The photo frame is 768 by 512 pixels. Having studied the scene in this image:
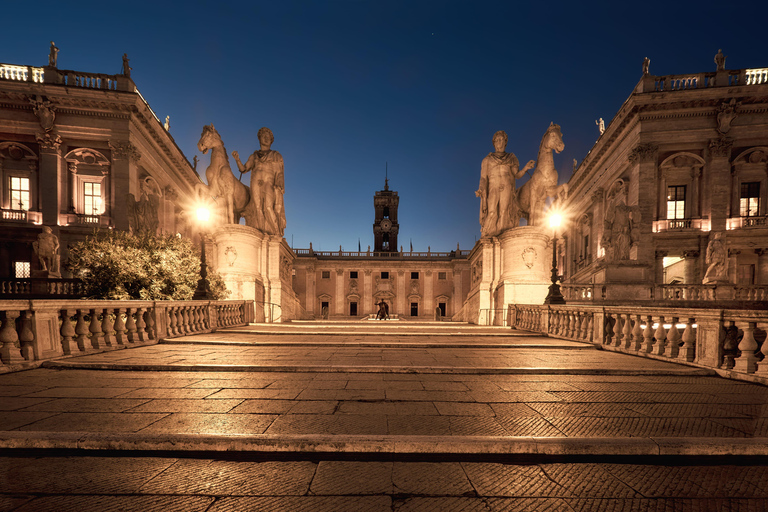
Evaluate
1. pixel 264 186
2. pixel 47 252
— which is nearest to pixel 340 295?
pixel 47 252

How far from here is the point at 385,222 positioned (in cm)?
6162

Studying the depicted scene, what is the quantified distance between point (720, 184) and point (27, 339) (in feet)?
109

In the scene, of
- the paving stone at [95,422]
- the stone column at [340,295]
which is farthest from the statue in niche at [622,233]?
the stone column at [340,295]

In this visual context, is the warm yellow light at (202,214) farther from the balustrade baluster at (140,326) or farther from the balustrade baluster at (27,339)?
the balustrade baluster at (27,339)

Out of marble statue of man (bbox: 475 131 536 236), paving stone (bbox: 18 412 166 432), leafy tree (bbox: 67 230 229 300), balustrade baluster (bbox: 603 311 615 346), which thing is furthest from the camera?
marble statue of man (bbox: 475 131 536 236)

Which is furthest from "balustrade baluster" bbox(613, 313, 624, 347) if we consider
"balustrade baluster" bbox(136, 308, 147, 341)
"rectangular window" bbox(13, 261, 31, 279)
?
"rectangular window" bbox(13, 261, 31, 279)

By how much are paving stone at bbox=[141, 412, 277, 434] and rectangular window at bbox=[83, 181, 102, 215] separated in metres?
27.4

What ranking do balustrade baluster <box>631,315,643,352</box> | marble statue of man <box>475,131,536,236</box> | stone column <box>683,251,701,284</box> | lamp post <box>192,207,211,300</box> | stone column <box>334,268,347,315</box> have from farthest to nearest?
1. stone column <box>334,268,347,315</box>
2. stone column <box>683,251,701,284</box>
3. marble statue of man <box>475,131,536,236</box>
4. lamp post <box>192,207,211,300</box>
5. balustrade baluster <box>631,315,643,352</box>

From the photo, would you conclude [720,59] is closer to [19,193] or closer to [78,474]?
[78,474]

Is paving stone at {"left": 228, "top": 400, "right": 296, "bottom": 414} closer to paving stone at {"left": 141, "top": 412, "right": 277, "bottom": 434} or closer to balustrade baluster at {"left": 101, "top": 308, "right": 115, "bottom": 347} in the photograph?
paving stone at {"left": 141, "top": 412, "right": 277, "bottom": 434}

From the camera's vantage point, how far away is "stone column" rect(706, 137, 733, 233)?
73.4 feet

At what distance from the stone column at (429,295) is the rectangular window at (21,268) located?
39597 millimetres

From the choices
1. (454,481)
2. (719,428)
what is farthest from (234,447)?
(719,428)

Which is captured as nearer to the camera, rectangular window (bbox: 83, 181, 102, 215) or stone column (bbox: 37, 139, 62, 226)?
stone column (bbox: 37, 139, 62, 226)
